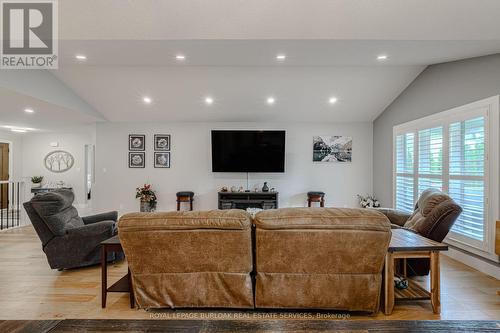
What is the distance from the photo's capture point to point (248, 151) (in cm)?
630

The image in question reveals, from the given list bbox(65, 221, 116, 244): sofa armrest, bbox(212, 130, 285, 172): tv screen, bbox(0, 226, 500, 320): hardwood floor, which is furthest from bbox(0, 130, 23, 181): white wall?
bbox(65, 221, 116, 244): sofa armrest

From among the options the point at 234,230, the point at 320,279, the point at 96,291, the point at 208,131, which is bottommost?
the point at 96,291

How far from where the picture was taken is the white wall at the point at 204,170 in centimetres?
666

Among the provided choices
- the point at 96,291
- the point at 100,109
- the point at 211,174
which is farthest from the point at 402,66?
the point at 100,109

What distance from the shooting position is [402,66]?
457cm

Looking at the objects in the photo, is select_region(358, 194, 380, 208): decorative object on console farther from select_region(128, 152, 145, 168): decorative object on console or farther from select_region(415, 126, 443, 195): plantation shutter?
select_region(128, 152, 145, 168): decorative object on console

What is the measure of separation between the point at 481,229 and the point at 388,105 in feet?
10.8

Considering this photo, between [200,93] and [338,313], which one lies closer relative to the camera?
[338,313]

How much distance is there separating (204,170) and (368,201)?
4163mm

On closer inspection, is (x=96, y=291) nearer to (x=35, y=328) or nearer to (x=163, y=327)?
(x=35, y=328)

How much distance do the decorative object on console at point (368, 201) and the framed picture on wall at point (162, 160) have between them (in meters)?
5.04

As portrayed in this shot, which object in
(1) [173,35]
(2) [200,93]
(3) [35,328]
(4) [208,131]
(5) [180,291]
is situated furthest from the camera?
(4) [208,131]

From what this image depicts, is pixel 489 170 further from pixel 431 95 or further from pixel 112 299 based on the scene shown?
pixel 112 299

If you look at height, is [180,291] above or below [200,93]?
below
